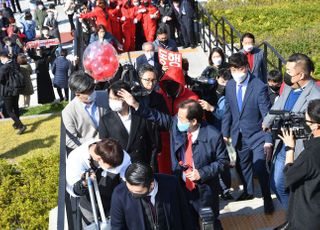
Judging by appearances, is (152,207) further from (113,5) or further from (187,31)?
(113,5)

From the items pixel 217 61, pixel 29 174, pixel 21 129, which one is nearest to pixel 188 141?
pixel 217 61

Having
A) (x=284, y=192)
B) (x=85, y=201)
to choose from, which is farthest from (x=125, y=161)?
(x=284, y=192)

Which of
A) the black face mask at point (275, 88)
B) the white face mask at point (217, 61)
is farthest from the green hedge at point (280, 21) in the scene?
the black face mask at point (275, 88)

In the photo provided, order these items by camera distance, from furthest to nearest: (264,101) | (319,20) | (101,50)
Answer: (319,20) → (101,50) → (264,101)

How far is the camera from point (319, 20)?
15.8m

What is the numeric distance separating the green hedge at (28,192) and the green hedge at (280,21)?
5840 mm

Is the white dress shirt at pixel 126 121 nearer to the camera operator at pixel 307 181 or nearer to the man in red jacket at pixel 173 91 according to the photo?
the man in red jacket at pixel 173 91

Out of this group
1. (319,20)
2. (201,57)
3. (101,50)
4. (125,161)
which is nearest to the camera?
(125,161)

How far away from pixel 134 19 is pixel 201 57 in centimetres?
178

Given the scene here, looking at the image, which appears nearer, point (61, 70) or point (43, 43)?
point (61, 70)

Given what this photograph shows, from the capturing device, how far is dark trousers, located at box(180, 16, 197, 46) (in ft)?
40.1

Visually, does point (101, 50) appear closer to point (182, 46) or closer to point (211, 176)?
point (211, 176)

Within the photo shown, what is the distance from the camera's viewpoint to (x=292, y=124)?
4.82 metres

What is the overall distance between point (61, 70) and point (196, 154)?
7615 millimetres
